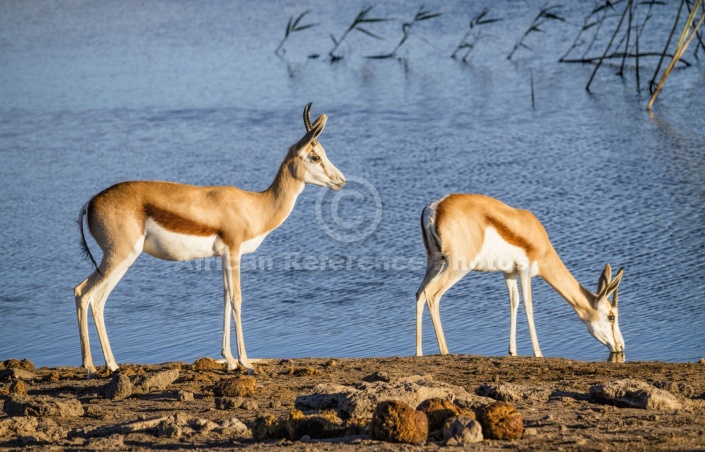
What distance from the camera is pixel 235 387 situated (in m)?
7.21

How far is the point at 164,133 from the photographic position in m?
18.0

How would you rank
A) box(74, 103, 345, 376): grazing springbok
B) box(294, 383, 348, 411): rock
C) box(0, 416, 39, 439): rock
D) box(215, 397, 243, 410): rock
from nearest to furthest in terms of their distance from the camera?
box(0, 416, 39, 439): rock
box(294, 383, 348, 411): rock
box(215, 397, 243, 410): rock
box(74, 103, 345, 376): grazing springbok

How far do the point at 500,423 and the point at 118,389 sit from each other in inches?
115

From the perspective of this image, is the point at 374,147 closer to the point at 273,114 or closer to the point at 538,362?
the point at 273,114

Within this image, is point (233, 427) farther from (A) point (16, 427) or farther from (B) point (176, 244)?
(B) point (176, 244)

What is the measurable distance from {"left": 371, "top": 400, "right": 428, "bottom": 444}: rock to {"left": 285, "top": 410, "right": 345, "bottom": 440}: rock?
0.45 meters

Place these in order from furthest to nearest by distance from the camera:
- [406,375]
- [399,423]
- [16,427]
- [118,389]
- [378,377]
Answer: [406,375] → [118,389] → [378,377] → [16,427] → [399,423]

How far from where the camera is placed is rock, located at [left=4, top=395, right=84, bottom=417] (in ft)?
22.2

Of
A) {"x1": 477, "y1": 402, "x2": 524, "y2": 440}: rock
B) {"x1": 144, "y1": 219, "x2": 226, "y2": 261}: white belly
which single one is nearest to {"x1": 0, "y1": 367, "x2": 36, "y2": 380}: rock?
{"x1": 144, "y1": 219, "x2": 226, "y2": 261}: white belly

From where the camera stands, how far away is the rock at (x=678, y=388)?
6930 mm

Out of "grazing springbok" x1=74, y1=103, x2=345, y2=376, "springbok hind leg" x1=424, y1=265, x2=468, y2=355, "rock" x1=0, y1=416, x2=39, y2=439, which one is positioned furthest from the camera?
"springbok hind leg" x1=424, y1=265, x2=468, y2=355

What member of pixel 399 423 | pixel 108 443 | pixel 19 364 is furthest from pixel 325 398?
pixel 19 364

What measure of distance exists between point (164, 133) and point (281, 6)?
1332cm

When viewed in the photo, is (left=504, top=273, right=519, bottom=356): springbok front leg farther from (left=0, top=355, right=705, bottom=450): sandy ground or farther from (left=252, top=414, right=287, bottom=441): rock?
(left=252, top=414, right=287, bottom=441): rock
